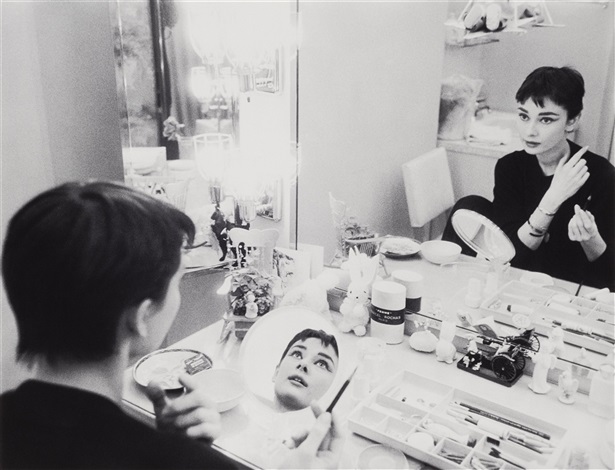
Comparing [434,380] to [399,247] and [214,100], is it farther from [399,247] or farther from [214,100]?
[214,100]

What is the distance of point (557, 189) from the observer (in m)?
1.14

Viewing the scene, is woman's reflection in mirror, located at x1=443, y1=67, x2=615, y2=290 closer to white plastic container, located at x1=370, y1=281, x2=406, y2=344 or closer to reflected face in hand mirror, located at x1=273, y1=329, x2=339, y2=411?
white plastic container, located at x1=370, y1=281, x2=406, y2=344

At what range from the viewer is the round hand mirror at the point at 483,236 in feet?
4.09

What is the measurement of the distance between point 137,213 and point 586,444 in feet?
2.93

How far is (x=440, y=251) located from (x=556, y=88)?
1.49ft

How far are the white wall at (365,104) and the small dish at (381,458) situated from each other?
0.58 metres

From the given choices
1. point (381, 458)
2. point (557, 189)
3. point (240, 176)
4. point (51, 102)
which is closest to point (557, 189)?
point (557, 189)

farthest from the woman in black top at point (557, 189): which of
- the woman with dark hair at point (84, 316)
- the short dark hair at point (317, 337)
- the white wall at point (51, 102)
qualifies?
the white wall at point (51, 102)

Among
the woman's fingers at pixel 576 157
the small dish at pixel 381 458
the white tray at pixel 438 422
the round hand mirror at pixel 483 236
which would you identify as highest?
the woman's fingers at pixel 576 157

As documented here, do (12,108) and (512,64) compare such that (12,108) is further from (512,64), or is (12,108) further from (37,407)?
(512,64)

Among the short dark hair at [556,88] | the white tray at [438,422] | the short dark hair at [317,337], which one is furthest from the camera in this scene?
the short dark hair at [317,337]

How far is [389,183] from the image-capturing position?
1404 mm

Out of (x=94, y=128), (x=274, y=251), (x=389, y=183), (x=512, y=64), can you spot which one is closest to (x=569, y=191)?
(x=512, y=64)

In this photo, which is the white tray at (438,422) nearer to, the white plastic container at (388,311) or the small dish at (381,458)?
the small dish at (381,458)
